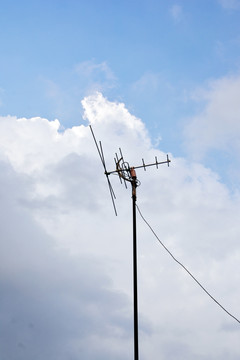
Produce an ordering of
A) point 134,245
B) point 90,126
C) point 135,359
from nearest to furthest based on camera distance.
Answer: point 135,359
point 134,245
point 90,126

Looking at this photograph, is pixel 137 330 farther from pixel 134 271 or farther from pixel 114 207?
pixel 114 207

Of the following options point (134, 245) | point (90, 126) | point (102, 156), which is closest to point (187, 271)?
point (134, 245)

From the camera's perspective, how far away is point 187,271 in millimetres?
20016

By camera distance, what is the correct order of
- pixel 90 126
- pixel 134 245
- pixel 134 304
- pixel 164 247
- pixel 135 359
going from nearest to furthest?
pixel 135 359 → pixel 134 304 → pixel 134 245 → pixel 90 126 → pixel 164 247

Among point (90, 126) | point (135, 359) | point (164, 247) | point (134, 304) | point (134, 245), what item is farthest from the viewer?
point (164, 247)

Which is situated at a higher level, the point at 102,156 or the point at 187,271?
the point at 102,156

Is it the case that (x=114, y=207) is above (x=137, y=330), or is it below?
→ above

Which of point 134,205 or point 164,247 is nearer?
point 134,205

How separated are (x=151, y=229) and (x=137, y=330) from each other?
266 inches

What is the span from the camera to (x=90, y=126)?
18.9 m

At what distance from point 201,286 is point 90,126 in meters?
10.4

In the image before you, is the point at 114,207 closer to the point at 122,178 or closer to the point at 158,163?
the point at 122,178

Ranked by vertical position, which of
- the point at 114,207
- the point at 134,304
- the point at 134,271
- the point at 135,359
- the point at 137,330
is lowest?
the point at 135,359

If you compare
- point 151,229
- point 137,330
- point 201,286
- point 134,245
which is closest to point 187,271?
point 201,286
